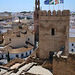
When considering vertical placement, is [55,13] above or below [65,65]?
above

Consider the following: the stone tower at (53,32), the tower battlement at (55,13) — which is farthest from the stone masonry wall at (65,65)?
the tower battlement at (55,13)

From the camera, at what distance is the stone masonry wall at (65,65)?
11842mm

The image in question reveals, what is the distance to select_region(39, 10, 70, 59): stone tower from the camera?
18.1 meters

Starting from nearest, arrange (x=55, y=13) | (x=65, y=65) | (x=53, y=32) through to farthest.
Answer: (x=65, y=65) < (x=55, y=13) < (x=53, y=32)

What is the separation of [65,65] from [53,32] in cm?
701

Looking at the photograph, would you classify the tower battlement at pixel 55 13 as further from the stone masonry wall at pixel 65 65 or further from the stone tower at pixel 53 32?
the stone masonry wall at pixel 65 65

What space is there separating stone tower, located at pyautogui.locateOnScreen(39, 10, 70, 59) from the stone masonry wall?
5.14 meters

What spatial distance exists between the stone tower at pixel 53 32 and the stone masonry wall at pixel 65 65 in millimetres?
5138

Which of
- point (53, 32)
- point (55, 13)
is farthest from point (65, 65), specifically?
point (55, 13)

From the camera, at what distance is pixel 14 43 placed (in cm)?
3678

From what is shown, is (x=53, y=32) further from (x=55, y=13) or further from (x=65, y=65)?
(x=65, y=65)

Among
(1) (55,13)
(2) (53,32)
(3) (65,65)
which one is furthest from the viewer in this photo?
(2) (53,32)

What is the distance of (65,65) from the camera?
1261 centimetres

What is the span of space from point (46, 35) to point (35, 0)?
115ft
